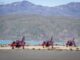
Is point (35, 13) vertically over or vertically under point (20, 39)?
over

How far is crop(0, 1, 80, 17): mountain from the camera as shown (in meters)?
5.81

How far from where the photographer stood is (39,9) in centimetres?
585

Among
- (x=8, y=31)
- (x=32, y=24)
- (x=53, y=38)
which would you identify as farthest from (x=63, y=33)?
(x=8, y=31)

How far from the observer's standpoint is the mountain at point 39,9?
229 inches

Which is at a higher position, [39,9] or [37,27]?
[39,9]

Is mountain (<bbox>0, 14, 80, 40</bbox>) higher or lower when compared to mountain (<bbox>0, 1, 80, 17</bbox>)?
lower

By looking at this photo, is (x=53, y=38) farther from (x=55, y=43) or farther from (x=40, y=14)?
(x=40, y=14)

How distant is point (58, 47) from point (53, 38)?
0.62 ft

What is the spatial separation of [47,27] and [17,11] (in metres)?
0.63

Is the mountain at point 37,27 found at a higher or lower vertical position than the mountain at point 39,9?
lower

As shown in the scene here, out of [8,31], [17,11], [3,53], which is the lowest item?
[3,53]

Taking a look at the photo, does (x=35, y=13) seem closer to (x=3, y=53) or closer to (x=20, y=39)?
(x=20, y=39)

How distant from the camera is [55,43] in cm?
577

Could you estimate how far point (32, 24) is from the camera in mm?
5859
